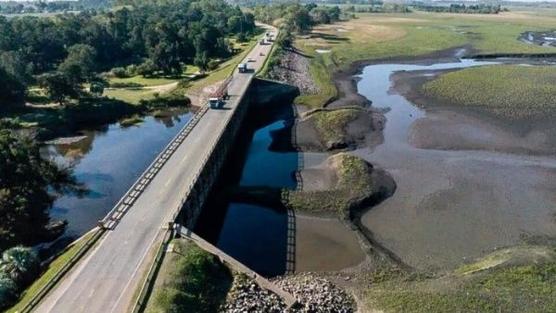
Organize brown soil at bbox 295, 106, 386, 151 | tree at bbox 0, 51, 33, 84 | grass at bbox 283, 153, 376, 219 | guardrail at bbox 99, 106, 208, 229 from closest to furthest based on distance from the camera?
guardrail at bbox 99, 106, 208, 229, grass at bbox 283, 153, 376, 219, brown soil at bbox 295, 106, 386, 151, tree at bbox 0, 51, 33, 84

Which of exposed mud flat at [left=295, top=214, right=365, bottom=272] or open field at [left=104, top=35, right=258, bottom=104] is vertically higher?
open field at [left=104, top=35, right=258, bottom=104]

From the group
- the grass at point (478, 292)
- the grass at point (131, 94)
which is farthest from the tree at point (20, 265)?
the grass at point (131, 94)

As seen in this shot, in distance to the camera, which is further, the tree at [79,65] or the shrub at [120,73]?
the shrub at [120,73]

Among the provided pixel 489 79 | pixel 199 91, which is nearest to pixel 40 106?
pixel 199 91

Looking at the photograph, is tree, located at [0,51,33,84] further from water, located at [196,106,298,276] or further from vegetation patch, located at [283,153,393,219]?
vegetation patch, located at [283,153,393,219]

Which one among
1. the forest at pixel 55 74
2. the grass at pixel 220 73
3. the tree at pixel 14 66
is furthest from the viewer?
the grass at pixel 220 73

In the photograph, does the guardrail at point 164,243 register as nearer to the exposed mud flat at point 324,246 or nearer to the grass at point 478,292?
the exposed mud flat at point 324,246

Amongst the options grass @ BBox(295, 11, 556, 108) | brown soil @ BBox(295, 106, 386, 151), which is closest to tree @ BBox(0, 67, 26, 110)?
brown soil @ BBox(295, 106, 386, 151)

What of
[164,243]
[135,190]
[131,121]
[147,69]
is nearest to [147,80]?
[147,69]
